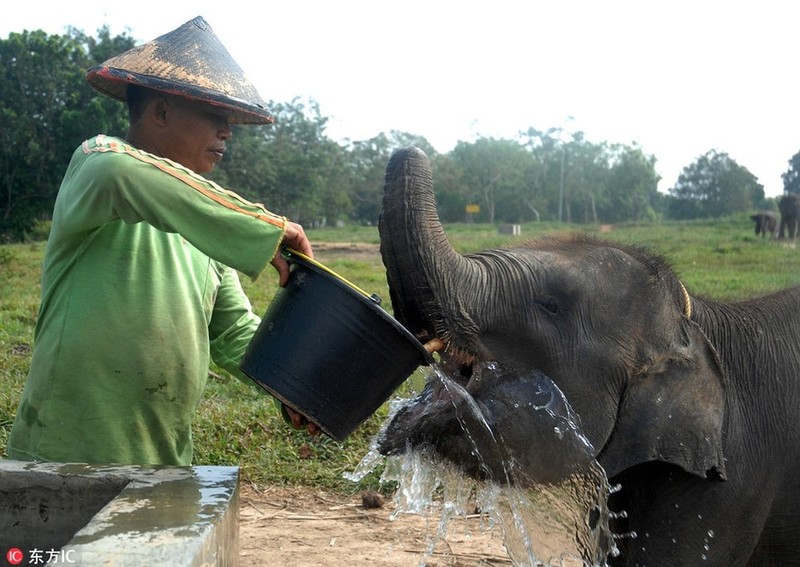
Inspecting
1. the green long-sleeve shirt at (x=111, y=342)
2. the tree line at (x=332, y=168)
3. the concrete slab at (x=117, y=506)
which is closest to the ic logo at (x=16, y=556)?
the concrete slab at (x=117, y=506)

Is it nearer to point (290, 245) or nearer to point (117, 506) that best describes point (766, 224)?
point (290, 245)

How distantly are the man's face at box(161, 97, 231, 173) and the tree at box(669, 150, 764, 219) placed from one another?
183 feet

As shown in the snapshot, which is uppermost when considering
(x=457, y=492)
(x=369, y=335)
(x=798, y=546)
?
(x=369, y=335)

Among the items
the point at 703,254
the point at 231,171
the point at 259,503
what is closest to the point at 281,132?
the point at 231,171

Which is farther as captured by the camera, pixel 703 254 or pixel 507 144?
pixel 507 144

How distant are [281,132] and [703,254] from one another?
32.9 meters

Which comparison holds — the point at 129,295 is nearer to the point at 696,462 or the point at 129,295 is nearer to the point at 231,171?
the point at 696,462

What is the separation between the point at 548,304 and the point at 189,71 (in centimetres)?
120

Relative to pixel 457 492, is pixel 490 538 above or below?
below

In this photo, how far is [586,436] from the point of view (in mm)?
2461

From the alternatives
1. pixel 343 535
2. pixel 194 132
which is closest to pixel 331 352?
pixel 194 132

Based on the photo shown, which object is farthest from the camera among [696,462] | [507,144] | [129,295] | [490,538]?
[507,144]

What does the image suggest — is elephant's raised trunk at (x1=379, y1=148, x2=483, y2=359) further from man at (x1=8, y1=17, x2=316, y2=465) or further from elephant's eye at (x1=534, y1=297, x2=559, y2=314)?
man at (x1=8, y1=17, x2=316, y2=465)

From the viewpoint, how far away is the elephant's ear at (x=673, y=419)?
2.41m
